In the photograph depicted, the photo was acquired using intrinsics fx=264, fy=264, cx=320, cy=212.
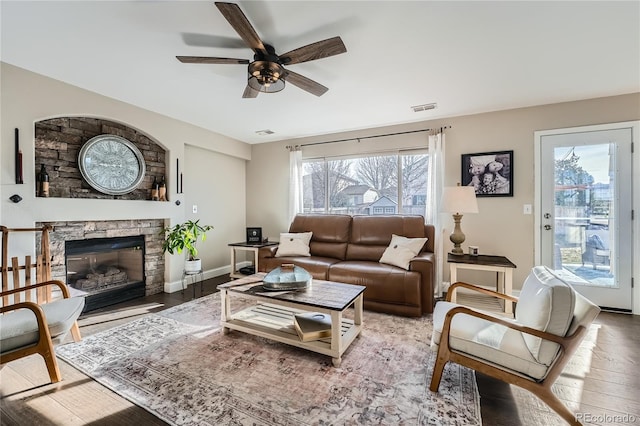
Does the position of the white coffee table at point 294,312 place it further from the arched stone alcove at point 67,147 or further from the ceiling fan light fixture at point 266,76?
the arched stone alcove at point 67,147

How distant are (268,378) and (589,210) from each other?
154 inches

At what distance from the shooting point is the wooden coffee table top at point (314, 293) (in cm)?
201

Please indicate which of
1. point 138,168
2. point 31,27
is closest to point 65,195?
point 138,168

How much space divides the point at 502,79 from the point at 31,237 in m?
4.79

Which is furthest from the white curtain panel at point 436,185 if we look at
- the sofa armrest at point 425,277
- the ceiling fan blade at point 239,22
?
the ceiling fan blade at point 239,22

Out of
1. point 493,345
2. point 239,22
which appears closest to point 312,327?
point 493,345

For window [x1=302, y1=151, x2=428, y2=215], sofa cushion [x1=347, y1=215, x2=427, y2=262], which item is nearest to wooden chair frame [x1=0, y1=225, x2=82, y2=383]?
sofa cushion [x1=347, y1=215, x2=427, y2=262]

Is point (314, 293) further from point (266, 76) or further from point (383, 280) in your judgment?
point (266, 76)

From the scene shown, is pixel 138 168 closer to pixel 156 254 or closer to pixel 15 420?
pixel 156 254

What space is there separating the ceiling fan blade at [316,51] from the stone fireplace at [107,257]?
290 centimetres

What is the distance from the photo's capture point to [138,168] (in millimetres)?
3377

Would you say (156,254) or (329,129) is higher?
(329,129)

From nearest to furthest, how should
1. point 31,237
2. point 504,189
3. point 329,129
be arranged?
point 31,237 < point 504,189 < point 329,129

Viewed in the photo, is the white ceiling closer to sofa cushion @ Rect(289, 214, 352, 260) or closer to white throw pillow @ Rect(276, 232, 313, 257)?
sofa cushion @ Rect(289, 214, 352, 260)
